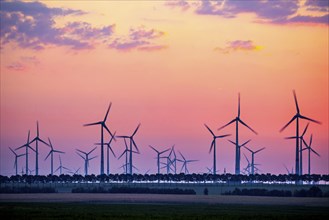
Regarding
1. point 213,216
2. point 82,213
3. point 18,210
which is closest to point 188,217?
point 213,216

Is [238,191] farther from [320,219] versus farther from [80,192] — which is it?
[320,219]

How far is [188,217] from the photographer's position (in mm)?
91562

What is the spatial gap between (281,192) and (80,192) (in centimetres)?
4744

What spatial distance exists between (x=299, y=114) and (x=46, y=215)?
91569mm

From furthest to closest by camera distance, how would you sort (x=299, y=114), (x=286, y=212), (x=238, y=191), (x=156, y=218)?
(x=238, y=191), (x=299, y=114), (x=286, y=212), (x=156, y=218)

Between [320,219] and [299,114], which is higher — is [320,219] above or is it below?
below

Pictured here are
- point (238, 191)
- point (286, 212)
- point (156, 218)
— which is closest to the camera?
point (156, 218)

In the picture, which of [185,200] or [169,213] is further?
[185,200]

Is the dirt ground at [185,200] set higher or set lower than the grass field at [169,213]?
higher

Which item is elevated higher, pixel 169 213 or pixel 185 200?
pixel 185 200

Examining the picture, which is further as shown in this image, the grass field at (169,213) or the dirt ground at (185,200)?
the dirt ground at (185,200)

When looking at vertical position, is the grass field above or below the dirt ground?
below

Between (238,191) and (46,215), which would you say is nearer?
(46,215)

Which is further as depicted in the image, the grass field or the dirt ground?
the dirt ground
